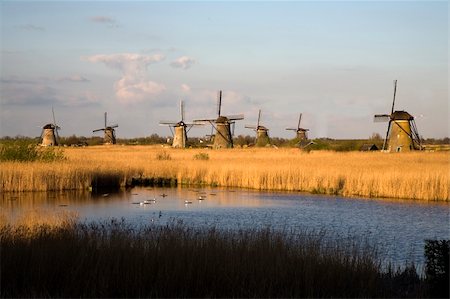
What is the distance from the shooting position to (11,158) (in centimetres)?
2584

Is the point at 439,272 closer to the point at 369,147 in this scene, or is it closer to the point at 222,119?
the point at 369,147

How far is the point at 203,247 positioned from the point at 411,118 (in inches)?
1521

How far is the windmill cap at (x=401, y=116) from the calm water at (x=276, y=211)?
23.4 m

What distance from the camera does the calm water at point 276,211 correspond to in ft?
45.8

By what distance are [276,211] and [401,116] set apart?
29308mm

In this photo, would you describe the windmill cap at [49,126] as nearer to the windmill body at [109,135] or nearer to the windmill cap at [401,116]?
the windmill body at [109,135]

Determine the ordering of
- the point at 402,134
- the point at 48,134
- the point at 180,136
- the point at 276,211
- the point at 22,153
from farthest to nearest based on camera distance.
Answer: the point at 48,134 → the point at 180,136 → the point at 402,134 → the point at 22,153 → the point at 276,211

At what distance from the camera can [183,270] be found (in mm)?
7805

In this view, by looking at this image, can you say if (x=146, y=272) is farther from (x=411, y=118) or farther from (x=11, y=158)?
(x=411, y=118)

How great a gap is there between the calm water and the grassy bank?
3.02 metres

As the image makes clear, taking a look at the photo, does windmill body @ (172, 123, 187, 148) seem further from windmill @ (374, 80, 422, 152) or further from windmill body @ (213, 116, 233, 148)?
windmill @ (374, 80, 422, 152)

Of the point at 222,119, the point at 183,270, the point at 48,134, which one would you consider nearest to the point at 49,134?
the point at 48,134

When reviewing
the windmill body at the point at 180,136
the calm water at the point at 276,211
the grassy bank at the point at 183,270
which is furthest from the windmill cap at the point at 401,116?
the grassy bank at the point at 183,270

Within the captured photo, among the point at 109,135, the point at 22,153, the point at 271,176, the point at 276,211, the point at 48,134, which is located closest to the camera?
the point at 276,211
